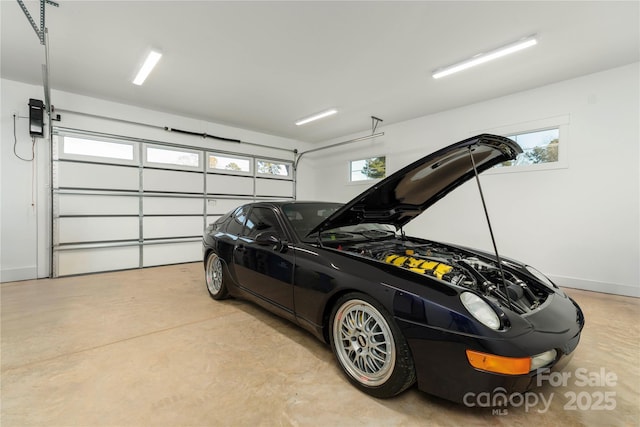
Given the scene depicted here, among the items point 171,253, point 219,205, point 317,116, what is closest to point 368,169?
point 317,116

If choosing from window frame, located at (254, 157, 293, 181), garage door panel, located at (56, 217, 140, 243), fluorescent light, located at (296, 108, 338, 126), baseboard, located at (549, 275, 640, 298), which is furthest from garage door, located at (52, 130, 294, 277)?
baseboard, located at (549, 275, 640, 298)

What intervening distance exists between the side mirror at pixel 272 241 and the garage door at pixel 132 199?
4.32 metres

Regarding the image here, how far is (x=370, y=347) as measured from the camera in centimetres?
146

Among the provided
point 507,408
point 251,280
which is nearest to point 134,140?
point 251,280

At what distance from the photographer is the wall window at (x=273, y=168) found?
7035 millimetres

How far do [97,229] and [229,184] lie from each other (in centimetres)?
272

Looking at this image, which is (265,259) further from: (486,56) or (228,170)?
(228,170)

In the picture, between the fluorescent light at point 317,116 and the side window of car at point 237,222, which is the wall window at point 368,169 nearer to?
the fluorescent light at point 317,116

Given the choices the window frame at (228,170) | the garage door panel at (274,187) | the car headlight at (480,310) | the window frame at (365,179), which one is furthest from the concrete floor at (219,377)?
the garage door panel at (274,187)

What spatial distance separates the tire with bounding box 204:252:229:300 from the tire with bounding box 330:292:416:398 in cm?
175

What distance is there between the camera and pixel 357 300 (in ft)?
4.98

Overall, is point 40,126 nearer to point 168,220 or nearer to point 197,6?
point 168,220

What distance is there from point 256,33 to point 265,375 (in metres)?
3.38

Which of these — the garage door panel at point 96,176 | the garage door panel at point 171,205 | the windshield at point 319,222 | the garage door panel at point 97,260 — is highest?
the garage door panel at point 96,176
